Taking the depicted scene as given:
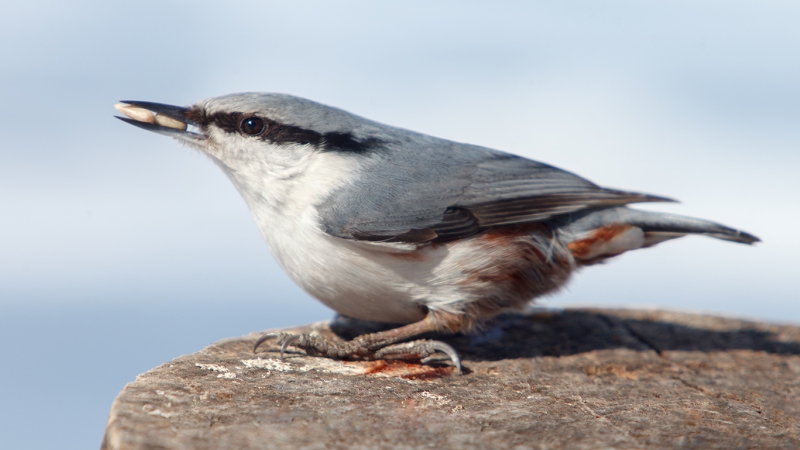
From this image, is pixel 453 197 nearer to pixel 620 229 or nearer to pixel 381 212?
pixel 381 212

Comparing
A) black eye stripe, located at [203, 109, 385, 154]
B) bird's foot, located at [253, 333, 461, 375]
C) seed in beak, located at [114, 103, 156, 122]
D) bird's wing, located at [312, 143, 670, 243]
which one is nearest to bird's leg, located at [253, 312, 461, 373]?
bird's foot, located at [253, 333, 461, 375]

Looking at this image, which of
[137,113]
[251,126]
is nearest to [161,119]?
[137,113]

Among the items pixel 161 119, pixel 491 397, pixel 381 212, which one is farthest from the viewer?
pixel 161 119

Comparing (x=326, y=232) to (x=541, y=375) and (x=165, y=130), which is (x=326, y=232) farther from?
(x=541, y=375)

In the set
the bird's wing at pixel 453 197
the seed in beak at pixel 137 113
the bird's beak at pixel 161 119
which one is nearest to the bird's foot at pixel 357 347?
the bird's wing at pixel 453 197

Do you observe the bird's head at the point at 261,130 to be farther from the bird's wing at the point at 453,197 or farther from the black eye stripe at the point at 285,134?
the bird's wing at the point at 453,197

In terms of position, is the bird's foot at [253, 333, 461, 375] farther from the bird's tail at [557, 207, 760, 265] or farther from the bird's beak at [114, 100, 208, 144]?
the bird's beak at [114, 100, 208, 144]

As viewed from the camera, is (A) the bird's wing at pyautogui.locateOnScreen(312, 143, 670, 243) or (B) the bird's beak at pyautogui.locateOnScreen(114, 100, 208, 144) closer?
(A) the bird's wing at pyautogui.locateOnScreen(312, 143, 670, 243)
